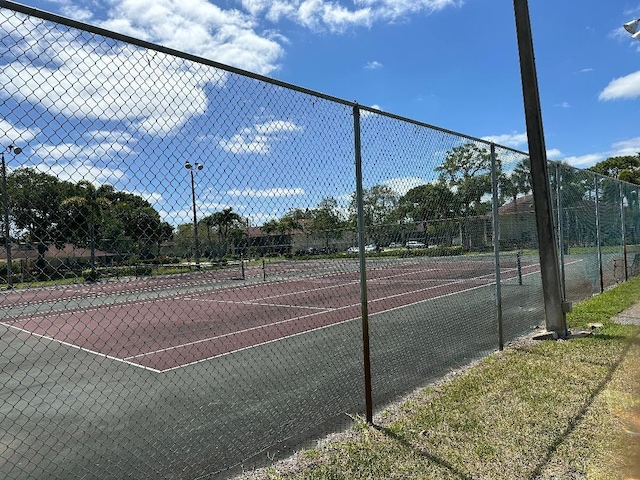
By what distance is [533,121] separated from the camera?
7.37 m

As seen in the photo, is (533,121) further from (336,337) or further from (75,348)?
(75,348)

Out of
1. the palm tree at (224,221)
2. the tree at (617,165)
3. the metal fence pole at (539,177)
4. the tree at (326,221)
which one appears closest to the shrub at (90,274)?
the palm tree at (224,221)

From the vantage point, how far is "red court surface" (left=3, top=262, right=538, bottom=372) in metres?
7.09

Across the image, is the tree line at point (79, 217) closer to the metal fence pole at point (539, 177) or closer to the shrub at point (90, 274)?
the shrub at point (90, 274)

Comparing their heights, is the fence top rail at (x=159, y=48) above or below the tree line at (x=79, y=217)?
above

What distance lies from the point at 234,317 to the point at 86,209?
31.7 feet

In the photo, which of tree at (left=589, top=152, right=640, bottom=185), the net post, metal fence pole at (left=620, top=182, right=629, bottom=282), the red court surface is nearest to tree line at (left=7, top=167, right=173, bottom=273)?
the red court surface

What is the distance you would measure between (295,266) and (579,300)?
818 centimetres

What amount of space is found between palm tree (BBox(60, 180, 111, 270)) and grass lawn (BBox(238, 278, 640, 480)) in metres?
2.11

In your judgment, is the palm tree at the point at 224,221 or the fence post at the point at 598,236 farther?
the fence post at the point at 598,236

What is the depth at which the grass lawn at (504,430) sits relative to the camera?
332 cm

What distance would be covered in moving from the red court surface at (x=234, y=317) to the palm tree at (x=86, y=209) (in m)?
1.87

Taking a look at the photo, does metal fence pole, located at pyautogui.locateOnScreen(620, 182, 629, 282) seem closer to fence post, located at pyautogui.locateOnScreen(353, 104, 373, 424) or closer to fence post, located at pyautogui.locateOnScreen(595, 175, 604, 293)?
fence post, located at pyautogui.locateOnScreen(595, 175, 604, 293)

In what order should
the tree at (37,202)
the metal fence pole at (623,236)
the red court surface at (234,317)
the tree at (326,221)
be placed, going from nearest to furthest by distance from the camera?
the tree at (37,202) → the tree at (326,221) → the red court surface at (234,317) → the metal fence pole at (623,236)
